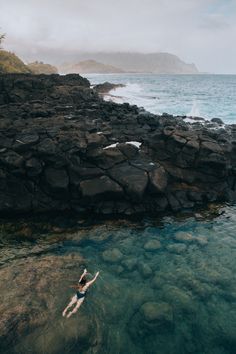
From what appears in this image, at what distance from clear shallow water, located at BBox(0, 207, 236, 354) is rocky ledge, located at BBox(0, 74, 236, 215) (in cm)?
248

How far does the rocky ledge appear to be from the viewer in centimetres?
2473

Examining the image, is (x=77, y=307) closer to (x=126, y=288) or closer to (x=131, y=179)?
(x=126, y=288)

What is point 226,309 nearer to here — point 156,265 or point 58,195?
point 156,265

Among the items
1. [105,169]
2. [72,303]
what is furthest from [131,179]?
[72,303]

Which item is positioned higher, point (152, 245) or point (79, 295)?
point (79, 295)

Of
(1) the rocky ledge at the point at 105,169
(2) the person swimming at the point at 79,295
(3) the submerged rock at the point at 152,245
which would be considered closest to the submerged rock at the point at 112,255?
(3) the submerged rock at the point at 152,245

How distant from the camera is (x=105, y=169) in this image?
2586 cm

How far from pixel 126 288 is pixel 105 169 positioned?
11022 mm

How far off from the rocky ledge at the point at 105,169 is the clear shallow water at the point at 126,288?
2.48 m

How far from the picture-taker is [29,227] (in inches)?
902

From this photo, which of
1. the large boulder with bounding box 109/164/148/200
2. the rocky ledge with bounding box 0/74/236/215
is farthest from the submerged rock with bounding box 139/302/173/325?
the large boulder with bounding box 109/164/148/200

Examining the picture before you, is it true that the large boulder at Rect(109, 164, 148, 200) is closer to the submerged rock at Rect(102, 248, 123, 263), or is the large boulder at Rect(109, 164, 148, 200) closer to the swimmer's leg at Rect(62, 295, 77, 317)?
the submerged rock at Rect(102, 248, 123, 263)

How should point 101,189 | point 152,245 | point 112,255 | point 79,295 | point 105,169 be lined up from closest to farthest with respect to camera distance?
point 79,295
point 112,255
point 152,245
point 101,189
point 105,169

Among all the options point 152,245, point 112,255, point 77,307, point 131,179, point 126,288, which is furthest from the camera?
point 131,179
